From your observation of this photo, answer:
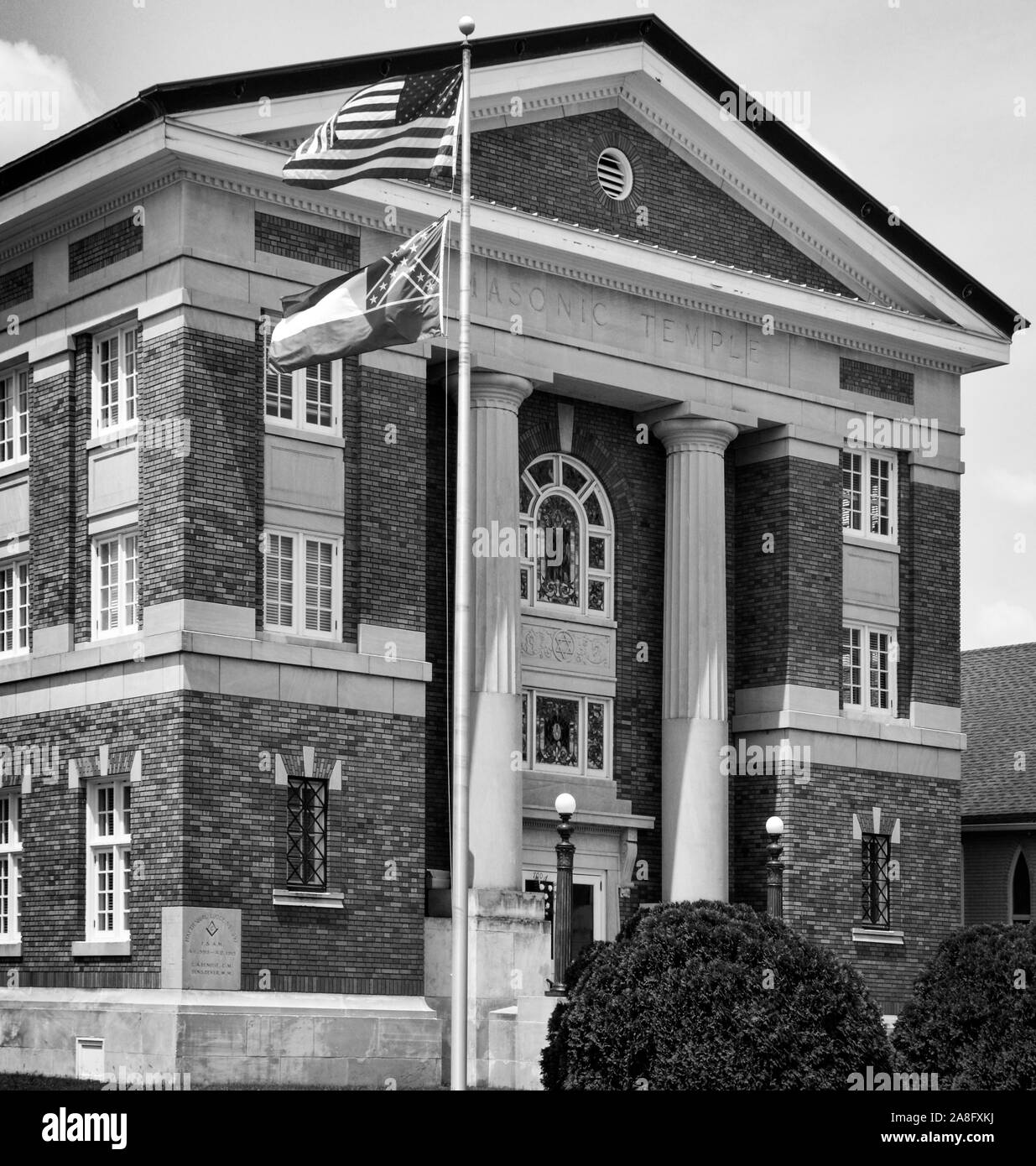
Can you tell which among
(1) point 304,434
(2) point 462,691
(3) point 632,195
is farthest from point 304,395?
(2) point 462,691

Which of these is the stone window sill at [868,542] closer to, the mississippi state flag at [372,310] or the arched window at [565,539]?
the arched window at [565,539]

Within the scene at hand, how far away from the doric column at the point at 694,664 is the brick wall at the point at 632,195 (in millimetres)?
3397

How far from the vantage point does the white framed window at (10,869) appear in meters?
34.9

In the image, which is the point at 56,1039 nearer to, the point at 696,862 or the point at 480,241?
the point at 696,862

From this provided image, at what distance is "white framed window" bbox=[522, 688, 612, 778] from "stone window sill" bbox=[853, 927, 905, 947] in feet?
17.6

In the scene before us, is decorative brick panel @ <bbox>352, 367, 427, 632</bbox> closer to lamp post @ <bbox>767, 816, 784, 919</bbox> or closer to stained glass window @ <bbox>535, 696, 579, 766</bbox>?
stained glass window @ <bbox>535, 696, 579, 766</bbox>

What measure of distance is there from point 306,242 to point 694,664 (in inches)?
400

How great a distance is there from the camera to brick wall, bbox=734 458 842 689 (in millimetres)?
40094

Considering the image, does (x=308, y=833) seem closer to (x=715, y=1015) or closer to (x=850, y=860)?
(x=715, y=1015)

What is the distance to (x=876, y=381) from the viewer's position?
42.1 m

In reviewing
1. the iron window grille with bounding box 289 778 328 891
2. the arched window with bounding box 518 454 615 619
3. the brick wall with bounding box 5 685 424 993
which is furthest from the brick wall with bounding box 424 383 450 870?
the iron window grille with bounding box 289 778 328 891

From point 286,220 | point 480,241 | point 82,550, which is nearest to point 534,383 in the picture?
point 480,241

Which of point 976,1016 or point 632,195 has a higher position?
point 632,195

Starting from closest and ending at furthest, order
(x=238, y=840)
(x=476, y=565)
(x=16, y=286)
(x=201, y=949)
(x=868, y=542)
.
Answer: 1. (x=201, y=949)
2. (x=238, y=840)
3. (x=476, y=565)
4. (x=16, y=286)
5. (x=868, y=542)
